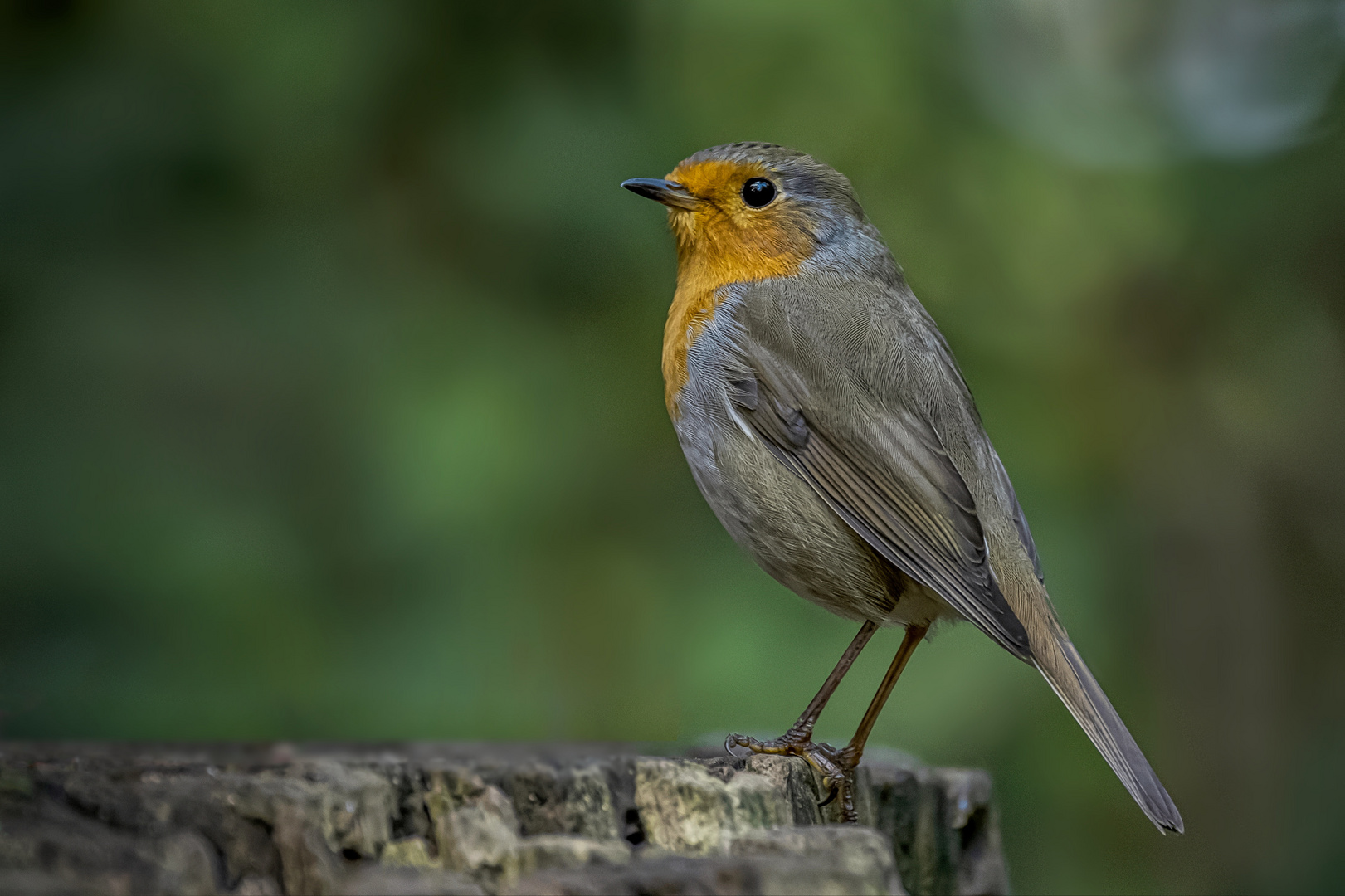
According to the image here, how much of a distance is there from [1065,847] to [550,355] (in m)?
2.46

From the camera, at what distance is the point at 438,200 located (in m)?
4.32

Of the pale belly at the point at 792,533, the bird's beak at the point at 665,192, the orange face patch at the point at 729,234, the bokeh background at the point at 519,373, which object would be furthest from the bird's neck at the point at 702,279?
the bokeh background at the point at 519,373

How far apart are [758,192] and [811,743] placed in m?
1.61

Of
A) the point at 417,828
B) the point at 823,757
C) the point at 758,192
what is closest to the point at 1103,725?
the point at 823,757

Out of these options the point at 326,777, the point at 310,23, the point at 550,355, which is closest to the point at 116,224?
the point at 310,23

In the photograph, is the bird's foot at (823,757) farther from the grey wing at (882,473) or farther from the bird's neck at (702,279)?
the bird's neck at (702,279)

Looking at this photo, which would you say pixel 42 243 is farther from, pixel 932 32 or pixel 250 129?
pixel 932 32

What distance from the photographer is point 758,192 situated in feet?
11.6

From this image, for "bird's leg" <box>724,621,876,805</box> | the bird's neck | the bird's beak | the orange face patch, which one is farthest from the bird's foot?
the bird's beak

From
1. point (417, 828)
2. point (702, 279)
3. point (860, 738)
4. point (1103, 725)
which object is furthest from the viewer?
point (702, 279)

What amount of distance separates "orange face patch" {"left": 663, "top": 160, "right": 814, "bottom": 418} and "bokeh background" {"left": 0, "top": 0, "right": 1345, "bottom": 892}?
0.63 m

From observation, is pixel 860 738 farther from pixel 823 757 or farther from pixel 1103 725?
pixel 1103 725

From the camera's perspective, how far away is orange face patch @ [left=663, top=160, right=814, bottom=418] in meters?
3.46

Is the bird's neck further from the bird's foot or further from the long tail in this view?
the long tail
